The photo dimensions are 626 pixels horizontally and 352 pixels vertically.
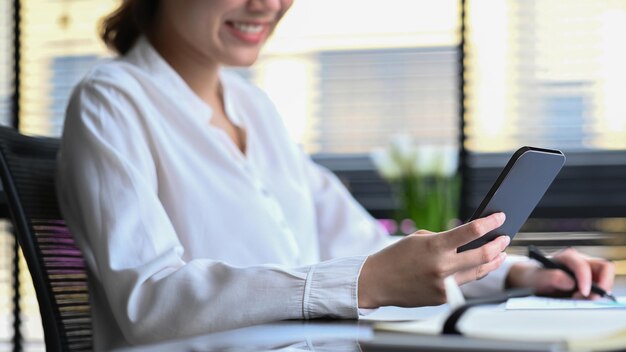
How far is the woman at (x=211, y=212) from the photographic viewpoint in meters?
1.15

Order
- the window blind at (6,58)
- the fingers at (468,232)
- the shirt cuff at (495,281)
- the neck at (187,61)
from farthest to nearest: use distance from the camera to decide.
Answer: the window blind at (6,58), the neck at (187,61), the shirt cuff at (495,281), the fingers at (468,232)

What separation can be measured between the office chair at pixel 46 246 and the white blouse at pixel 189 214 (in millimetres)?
26

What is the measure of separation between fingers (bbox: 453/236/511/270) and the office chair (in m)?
0.62

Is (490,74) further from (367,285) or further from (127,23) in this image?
(367,285)

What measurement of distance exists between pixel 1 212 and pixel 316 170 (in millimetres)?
1477

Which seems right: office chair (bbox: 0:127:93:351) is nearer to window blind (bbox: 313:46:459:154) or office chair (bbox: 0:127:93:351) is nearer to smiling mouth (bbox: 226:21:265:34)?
smiling mouth (bbox: 226:21:265:34)

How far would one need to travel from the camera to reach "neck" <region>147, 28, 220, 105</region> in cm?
175

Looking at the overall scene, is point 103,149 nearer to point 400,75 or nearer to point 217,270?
point 217,270

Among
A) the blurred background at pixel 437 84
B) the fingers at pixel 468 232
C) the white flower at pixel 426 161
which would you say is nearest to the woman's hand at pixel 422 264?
the fingers at pixel 468 232

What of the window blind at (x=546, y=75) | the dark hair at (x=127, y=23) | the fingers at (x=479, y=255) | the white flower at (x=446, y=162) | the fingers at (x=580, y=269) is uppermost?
the dark hair at (x=127, y=23)

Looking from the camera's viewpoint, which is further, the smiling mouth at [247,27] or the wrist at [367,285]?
the smiling mouth at [247,27]

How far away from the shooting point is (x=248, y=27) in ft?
5.57

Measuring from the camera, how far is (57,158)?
1544mm

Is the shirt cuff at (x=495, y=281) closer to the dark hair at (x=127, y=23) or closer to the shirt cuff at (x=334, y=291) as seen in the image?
the shirt cuff at (x=334, y=291)
